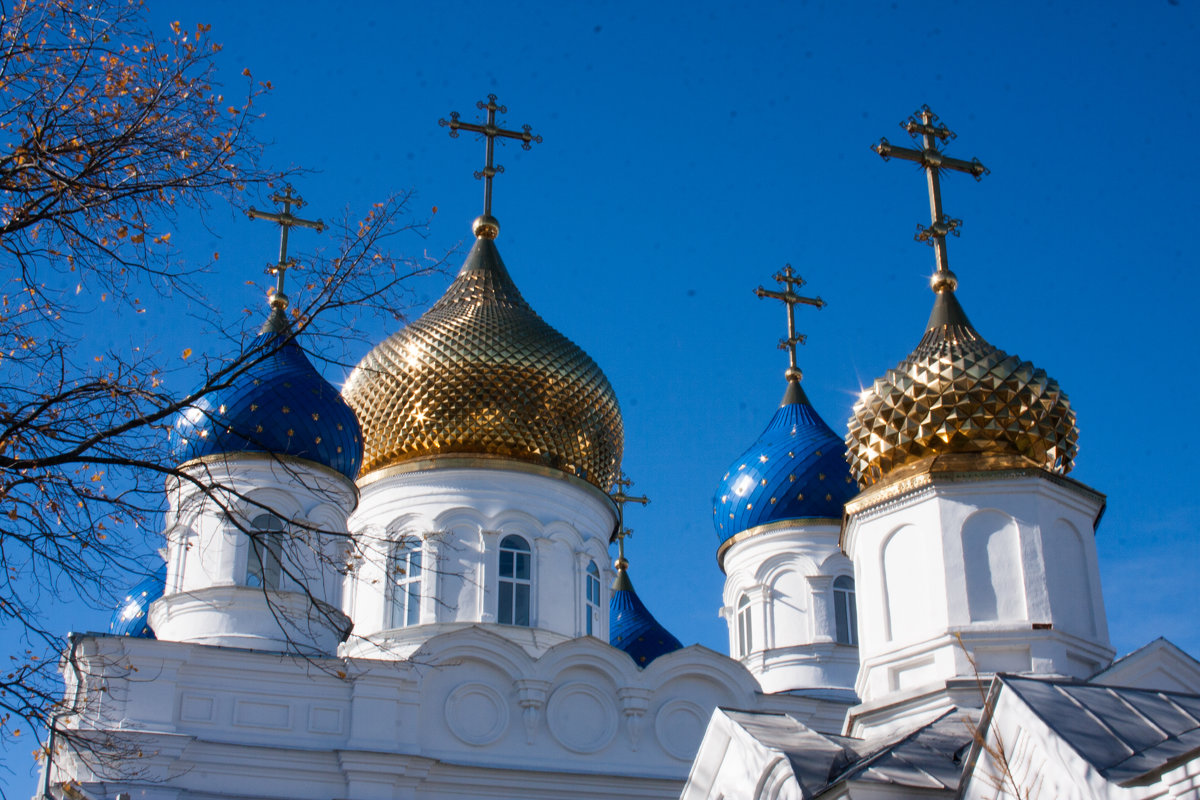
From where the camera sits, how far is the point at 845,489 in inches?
711

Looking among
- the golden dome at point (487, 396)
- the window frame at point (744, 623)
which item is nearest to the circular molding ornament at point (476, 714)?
the golden dome at point (487, 396)

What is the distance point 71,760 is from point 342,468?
4.10m

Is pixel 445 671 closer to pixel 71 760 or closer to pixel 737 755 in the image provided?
pixel 71 760

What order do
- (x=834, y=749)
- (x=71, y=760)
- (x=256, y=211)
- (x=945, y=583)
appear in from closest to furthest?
(x=834, y=749), (x=945, y=583), (x=71, y=760), (x=256, y=211)

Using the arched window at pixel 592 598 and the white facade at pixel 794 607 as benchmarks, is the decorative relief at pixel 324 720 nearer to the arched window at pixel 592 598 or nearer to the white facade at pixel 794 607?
the arched window at pixel 592 598

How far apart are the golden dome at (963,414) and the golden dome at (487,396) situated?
5124 millimetres

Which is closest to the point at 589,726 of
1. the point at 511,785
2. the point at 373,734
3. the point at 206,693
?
the point at 511,785

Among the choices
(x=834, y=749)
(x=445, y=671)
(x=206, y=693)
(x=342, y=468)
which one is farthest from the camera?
(x=342, y=468)

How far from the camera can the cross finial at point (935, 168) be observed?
494 inches

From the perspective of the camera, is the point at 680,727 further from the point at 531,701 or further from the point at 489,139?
the point at 489,139

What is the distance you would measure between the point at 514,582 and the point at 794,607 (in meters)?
3.92

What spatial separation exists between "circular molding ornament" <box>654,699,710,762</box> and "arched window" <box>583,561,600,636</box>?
2.14 meters

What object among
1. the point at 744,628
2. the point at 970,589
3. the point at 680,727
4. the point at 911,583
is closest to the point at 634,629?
the point at 744,628

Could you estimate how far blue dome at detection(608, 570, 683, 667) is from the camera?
1902 centimetres
